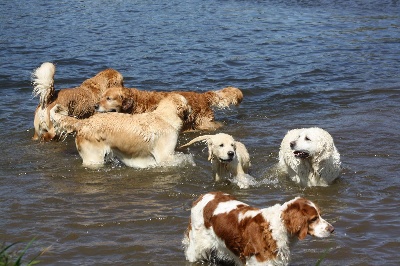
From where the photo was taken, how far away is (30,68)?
1695cm

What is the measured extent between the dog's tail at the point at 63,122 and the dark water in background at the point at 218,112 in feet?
1.97

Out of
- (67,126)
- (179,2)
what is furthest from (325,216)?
(179,2)

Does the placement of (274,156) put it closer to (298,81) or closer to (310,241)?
(310,241)

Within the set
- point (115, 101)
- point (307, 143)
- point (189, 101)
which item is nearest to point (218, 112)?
point (189, 101)

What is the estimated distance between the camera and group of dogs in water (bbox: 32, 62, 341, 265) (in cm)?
615

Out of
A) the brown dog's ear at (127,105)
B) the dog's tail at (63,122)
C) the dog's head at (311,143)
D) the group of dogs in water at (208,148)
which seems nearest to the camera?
the group of dogs in water at (208,148)

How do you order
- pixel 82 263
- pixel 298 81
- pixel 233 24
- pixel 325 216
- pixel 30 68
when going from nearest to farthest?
1. pixel 82 263
2. pixel 325 216
3. pixel 298 81
4. pixel 30 68
5. pixel 233 24

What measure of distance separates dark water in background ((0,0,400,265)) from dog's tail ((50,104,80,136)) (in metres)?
0.60

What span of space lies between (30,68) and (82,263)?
1050 centimetres

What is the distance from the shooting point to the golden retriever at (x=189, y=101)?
1166cm

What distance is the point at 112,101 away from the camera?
38.2ft

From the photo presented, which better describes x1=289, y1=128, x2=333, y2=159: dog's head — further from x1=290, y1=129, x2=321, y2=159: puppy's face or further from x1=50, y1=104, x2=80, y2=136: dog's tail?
x1=50, y1=104, x2=80, y2=136: dog's tail

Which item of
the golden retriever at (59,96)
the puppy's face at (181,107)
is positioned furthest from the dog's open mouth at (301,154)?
the golden retriever at (59,96)

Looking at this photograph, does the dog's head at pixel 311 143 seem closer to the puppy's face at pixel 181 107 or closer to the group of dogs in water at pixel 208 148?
the group of dogs in water at pixel 208 148
